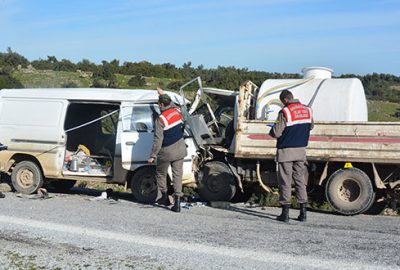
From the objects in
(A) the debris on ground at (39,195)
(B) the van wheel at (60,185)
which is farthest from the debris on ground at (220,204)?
(B) the van wheel at (60,185)

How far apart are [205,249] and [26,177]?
617 cm

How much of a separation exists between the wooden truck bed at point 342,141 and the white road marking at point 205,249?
3597 millimetres

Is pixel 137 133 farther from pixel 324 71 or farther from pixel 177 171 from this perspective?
pixel 324 71

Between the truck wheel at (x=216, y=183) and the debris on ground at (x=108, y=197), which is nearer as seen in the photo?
the truck wheel at (x=216, y=183)

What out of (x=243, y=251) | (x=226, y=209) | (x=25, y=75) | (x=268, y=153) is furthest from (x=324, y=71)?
(x=25, y=75)

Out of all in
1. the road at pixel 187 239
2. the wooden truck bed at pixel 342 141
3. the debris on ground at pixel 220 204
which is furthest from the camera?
the debris on ground at pixel 220 204

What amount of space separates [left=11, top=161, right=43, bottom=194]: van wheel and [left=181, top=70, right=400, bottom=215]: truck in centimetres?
327

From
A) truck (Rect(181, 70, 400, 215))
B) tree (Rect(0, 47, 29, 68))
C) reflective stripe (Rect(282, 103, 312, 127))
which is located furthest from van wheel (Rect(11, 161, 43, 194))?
tree (Rect(0, 47, 29, 68))

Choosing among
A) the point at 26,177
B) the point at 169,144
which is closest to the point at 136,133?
the point at 169,144

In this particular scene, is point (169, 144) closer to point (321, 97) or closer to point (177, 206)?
point (177, 206)

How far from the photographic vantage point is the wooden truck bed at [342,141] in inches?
368

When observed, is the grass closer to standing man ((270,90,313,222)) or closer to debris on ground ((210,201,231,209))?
debris on ground ((210,201,231,209))

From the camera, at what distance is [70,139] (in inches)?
475

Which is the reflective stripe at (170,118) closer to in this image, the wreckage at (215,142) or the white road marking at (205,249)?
the wreckage at (215,142)
